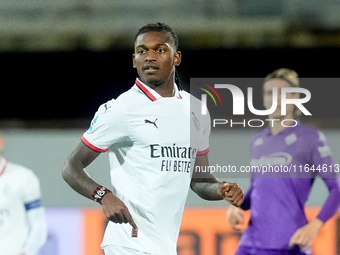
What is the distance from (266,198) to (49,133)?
2.16 m

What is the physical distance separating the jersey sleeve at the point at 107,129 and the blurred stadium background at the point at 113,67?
226 cm

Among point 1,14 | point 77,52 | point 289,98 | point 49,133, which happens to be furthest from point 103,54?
point 289,98

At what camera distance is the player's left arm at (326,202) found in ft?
14.4

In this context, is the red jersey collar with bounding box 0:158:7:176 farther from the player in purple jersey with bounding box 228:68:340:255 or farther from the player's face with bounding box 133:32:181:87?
the player's face with bounding box 133:32:181:87

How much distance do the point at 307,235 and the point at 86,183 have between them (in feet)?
5.78

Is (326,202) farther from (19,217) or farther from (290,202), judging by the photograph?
(19,217)

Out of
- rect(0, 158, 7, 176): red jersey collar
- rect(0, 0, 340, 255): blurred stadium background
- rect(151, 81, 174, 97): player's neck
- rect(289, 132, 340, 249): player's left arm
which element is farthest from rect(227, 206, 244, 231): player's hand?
rect(0, 158, 7, 176): red jersey collar

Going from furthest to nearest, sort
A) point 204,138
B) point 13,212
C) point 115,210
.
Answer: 1. point 13,212
2. point 204,138
3. point 115,210

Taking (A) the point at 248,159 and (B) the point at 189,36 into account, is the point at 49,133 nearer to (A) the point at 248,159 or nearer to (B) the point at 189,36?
(A) the point at 248,159

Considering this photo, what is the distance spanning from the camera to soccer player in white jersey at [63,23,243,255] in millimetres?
3152

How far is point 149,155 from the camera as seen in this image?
3252mm

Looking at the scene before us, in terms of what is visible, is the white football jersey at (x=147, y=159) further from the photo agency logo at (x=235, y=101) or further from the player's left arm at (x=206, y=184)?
the photo agency logo at (x=235, y=101)

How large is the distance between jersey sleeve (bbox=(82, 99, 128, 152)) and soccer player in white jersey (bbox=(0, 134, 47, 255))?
2362mm

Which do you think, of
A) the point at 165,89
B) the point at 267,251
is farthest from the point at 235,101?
the point at 165,89
